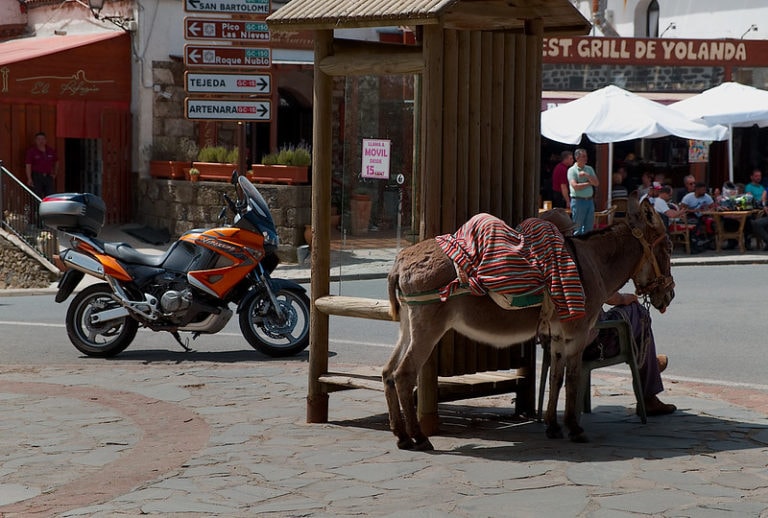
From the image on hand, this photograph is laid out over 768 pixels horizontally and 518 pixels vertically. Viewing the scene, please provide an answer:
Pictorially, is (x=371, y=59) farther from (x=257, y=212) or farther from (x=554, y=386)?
(x=257, y=212)

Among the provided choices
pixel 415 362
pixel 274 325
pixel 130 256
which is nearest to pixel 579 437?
pixel 415 362

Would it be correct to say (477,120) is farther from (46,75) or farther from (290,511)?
(46,75)

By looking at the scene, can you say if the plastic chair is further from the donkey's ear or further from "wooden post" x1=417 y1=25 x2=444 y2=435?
"wooden post" x1=417 y1=25 x2=444 y2=435

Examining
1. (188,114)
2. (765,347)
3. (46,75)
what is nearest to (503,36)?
(765,347)

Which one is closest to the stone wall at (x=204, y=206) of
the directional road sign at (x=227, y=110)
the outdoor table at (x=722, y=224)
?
the directional road sign at (x=227, y=110)

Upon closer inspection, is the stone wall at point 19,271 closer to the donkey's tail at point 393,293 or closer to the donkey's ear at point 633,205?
the donkey's tail at point 393,293

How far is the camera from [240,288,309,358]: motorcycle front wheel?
11102mm

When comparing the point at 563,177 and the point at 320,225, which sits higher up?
the point at 563,177

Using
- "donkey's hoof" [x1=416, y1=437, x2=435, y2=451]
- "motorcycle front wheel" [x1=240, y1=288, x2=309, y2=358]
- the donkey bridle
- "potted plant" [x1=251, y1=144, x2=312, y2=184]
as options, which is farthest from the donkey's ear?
"potted plant" [x1=251, y1=144, x2=312, y2=184]

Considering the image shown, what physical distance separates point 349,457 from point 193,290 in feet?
14.7

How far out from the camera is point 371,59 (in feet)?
25.5

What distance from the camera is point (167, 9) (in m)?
24.5

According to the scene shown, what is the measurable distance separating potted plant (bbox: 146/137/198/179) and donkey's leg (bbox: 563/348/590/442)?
16.2 meters

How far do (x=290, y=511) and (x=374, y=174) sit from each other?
9.30 feet
